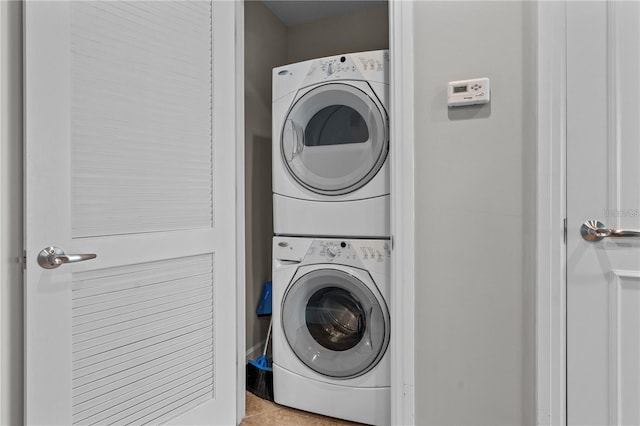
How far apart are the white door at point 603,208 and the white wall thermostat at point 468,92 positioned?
0.90ft

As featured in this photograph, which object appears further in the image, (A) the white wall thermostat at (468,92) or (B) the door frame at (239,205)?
(B) the door frame at (239,205)

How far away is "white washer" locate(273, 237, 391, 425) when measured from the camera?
1.72 m

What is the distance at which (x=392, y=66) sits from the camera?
1.52m

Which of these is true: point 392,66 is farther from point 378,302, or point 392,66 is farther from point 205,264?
point 205,264

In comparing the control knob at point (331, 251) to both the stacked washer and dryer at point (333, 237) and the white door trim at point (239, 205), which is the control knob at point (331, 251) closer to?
the stacked washer and dryer at point (333, 237)

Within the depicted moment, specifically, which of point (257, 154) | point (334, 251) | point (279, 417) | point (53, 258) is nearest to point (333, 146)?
point (334, 251)

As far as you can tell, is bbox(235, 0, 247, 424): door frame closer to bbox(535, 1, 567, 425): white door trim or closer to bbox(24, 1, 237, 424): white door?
bbox(24, 1, 237, 424): white door

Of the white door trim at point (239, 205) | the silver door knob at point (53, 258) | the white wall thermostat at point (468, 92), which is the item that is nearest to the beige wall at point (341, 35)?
the white door trim at point (239, 205)

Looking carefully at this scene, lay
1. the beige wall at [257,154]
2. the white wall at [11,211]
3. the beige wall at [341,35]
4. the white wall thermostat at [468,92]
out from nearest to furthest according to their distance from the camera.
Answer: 1. the white wall at [11,211]
2. the white wall thermostat at [468,92]
3. the beige wall at [257,154]
4. the beige wall at [341,35]

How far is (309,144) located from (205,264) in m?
0.78

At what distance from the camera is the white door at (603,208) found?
1.26 metres

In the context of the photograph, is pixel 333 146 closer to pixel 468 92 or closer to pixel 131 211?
pixel 468 92

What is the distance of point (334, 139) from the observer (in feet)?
6.12

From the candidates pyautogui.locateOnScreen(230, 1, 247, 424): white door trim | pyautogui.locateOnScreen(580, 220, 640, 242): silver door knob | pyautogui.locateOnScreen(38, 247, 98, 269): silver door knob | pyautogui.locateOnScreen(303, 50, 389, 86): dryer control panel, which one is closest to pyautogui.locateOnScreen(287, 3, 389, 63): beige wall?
pyautogui.locateOnScreen(303, 50, 389, 86): dryer control panel
